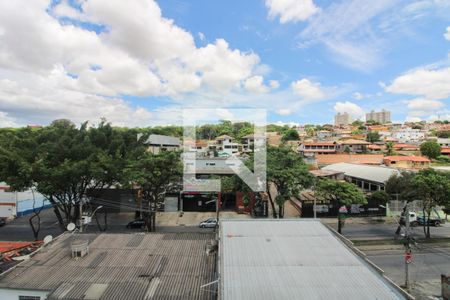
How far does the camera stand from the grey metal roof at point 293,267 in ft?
27.6

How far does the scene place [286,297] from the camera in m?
8.17

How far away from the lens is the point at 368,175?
40.6 m

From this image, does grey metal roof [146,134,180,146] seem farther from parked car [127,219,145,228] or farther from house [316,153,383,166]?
house [316,153,383,166]

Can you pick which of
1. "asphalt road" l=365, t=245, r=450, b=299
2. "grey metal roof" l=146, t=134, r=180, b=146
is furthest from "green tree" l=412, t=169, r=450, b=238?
"grey metal roof" l=146, t=134, r=180, b=146

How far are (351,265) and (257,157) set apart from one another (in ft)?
57.9

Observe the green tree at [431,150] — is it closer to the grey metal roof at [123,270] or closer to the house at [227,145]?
the house at [227,145]

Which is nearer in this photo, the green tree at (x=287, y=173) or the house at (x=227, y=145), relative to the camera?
the green tree at (x=287, y=173)

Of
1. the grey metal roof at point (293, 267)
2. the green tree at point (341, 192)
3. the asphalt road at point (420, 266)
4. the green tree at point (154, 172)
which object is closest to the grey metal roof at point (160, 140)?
the green tree at point (154, 172)

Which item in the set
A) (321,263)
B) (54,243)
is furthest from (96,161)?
(321,263)

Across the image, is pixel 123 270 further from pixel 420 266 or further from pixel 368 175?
pixel 368 175

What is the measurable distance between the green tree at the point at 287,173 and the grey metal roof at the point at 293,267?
461 inches

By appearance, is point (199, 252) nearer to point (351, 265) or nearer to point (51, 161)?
point (351, 265)

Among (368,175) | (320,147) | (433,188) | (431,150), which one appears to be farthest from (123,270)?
(431,150)

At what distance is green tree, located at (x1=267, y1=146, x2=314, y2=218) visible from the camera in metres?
24.9
